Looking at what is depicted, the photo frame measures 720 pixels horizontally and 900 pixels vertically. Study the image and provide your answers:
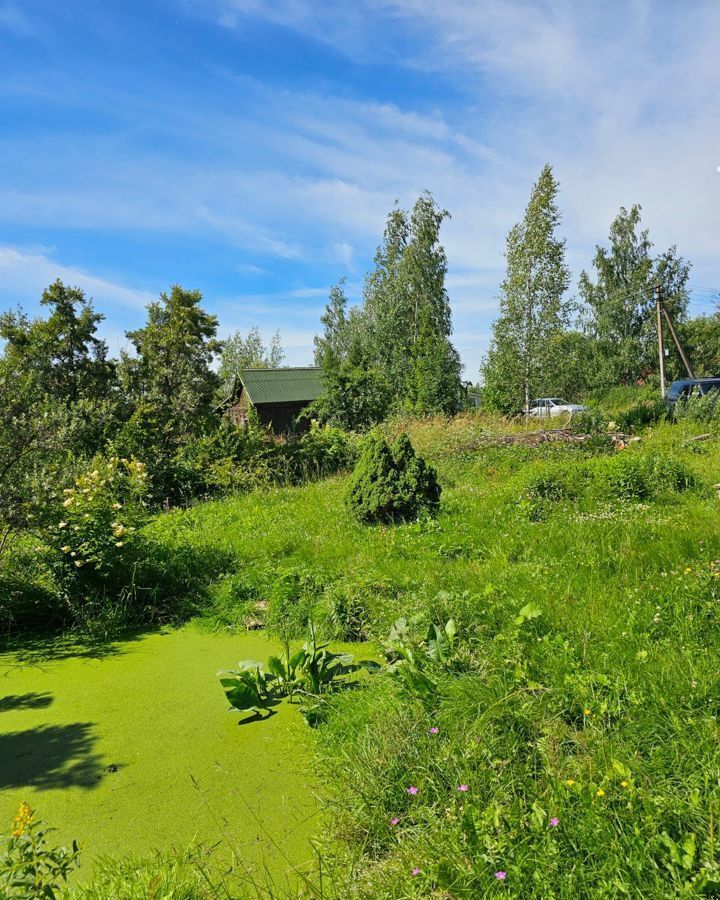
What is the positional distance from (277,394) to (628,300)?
59.1ft

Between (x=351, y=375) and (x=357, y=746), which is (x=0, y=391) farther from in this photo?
(x=351, y=375)

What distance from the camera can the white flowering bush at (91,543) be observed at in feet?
15.8

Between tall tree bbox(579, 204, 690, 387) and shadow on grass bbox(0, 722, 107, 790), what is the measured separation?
28.8 metres

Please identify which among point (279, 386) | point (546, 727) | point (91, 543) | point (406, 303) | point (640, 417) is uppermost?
point (406, 303)

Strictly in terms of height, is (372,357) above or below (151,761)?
above

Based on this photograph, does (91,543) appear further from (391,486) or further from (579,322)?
(579,322)

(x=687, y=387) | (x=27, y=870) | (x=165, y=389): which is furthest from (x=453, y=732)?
(x=687, y=387)

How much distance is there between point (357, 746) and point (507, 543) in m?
2.90

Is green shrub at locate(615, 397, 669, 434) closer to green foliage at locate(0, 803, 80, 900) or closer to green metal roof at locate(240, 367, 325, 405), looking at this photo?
green foliage at locate(0, 803, 80, 900)

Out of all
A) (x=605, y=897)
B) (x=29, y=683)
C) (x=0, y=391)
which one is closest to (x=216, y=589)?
(x=29, y=683)

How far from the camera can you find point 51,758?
9.29 feet

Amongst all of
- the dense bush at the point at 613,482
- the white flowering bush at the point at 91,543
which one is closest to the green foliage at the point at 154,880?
the white flowering bush at the point at 91,543

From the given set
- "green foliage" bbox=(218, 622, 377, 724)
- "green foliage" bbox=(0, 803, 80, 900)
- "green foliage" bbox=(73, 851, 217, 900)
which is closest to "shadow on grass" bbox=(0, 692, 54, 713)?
"green foliage" bbox=(218, 622, 377, 724)

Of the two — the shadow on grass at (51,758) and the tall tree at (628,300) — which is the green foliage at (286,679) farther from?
the tall tree at (628,300)
